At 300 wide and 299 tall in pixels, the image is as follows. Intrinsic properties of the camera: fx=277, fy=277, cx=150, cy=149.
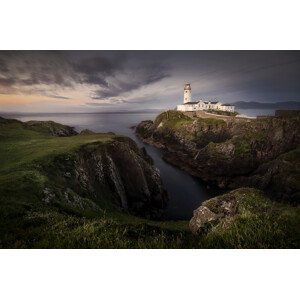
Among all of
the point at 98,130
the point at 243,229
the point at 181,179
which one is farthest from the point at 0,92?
the point at 243,229

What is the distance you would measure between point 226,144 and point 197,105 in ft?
7.13

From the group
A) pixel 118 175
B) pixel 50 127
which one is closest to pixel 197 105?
pixel 118 175

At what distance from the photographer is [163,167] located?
1287 centimetres

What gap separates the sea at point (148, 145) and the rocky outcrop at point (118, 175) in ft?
1.43

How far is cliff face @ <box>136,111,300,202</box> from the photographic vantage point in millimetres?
10906

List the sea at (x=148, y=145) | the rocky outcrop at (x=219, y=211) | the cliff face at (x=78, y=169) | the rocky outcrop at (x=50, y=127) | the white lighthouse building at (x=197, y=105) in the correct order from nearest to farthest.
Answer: the rocky outcrop at (x=219, y=211) → the cliff face at (x=78, y=169) → the white lighthouse building at (x=197, y=105) → the sea at (x=148, y=145) → the rocky outcrop at (x=50, y=127)

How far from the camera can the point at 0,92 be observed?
10.4 meters

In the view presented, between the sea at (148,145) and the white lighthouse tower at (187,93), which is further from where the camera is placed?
the sea at (148,145)

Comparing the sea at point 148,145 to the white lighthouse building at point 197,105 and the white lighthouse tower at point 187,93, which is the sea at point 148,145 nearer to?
the white lighthouse building at point 197,105

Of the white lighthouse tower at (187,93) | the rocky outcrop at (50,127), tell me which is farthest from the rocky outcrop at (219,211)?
the rocky outcrop at (50,127)

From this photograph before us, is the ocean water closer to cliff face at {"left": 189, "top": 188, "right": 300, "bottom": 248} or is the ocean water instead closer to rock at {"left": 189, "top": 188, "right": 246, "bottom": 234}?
rock at {"left": 189, "top": 188, "right": 246, "bottom": 234}

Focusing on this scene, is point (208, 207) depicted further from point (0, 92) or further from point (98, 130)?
point (0, 92)

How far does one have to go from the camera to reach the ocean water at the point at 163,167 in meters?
11.4
